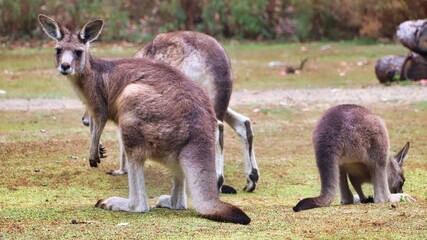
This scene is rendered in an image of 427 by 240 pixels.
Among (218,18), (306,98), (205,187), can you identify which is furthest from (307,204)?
(218,18)

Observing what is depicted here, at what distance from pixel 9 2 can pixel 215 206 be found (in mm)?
15001

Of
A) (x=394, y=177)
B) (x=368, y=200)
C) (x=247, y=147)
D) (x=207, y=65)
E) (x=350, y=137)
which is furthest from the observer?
(x=247, y=147)

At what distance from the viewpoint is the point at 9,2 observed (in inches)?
816

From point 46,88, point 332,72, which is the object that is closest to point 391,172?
point 46,88

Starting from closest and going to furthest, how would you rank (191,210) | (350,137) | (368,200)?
(191,210)
(350,137)
(368,200)

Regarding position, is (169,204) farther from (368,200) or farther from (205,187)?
(368,200)

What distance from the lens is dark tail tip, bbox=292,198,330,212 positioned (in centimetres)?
710

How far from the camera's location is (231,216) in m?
6.43

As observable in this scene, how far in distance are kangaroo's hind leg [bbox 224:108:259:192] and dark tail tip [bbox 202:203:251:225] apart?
260 centimetres

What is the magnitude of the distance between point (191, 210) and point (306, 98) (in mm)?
7890

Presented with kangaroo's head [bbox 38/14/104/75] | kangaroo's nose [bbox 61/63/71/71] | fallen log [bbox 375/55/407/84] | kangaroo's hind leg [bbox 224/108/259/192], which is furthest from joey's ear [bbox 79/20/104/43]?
fallen log [bbox 375/55/407/84]

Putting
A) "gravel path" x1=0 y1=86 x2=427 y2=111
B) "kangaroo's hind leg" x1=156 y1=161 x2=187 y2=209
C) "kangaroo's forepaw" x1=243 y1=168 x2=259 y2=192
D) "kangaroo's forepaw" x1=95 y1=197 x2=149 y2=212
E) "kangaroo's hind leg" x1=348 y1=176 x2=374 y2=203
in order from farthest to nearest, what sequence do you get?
"gravel path" x1=0 y1=86 x2=427 y2=111 → "kangaroo's forepaw" x1=243 y1=168 x2=259 y2=192 → "kangaroo's hind leg" x1=348 y1=176 x2=374 y2=203 → "kangaroo's hind leg" x1=156 y1=161 x2=187 y2=209 → "kangaroo's forepaw" x1=95 y1=197 x2=149 y2=212

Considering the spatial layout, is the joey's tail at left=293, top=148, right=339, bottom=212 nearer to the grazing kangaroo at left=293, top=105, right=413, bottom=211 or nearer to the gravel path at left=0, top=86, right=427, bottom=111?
the grazing kangaroo at left=293, top=105, right=413, bottom=211

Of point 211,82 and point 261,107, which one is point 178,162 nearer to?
point 211,82
